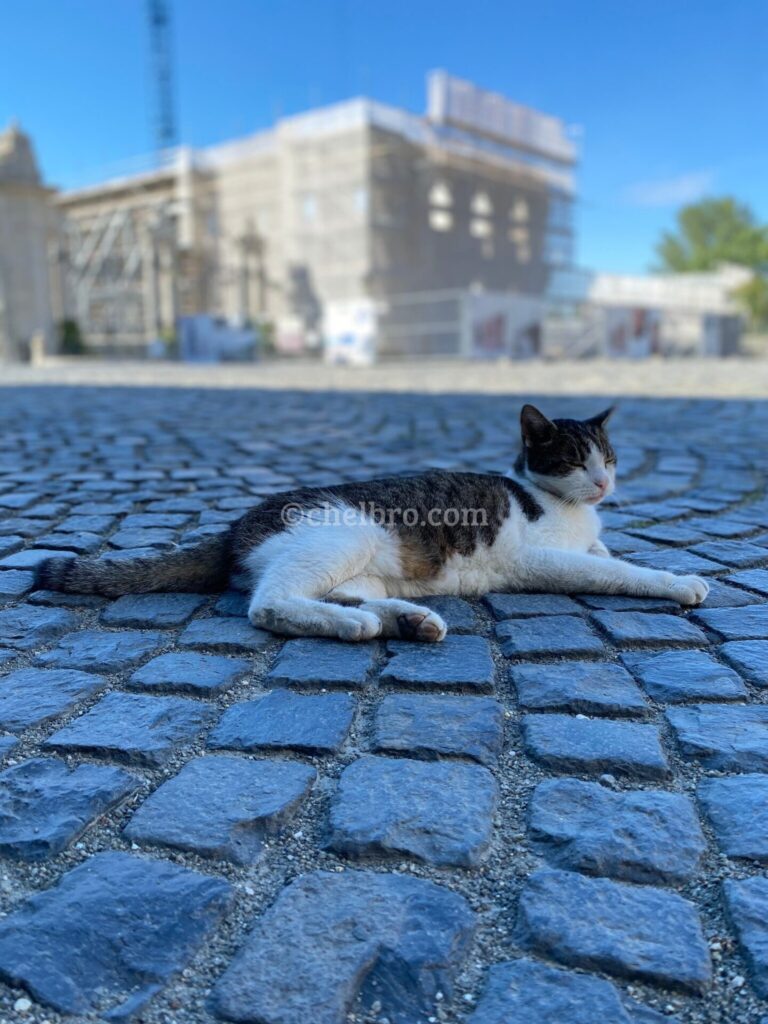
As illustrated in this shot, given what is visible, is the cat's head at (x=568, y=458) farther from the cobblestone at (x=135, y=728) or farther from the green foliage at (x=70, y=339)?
the green foliage at (x=70, y=339)

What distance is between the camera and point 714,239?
69062 millimetres

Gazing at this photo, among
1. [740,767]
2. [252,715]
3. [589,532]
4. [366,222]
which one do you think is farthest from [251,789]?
[366,222]

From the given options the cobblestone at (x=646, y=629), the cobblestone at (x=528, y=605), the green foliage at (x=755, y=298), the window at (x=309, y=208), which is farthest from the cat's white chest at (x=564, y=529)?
the green foliage at (x=755, y=298)

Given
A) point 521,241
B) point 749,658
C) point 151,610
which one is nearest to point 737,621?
point 749,658

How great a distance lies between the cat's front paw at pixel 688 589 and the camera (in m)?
2.94

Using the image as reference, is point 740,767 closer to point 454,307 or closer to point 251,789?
point 251,789

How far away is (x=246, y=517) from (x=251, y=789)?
4.65ft

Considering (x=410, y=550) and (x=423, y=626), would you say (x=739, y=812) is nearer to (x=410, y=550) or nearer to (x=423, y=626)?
(x=423, y=626)

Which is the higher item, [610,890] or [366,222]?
Result: [366,222]

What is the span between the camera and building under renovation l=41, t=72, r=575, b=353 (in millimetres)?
37844

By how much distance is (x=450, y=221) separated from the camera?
41.9 meters

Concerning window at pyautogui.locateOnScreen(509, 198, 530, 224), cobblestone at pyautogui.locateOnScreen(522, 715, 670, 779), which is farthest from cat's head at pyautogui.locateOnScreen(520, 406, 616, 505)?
window at pyautogui.locateOnScreen(509, 198, 530, 224)

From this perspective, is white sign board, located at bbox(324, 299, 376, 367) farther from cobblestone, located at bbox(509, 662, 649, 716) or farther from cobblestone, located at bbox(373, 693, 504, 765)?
cobblestone, located at bbox(373, 693, 504, 765)

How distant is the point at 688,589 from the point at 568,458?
0.70m
